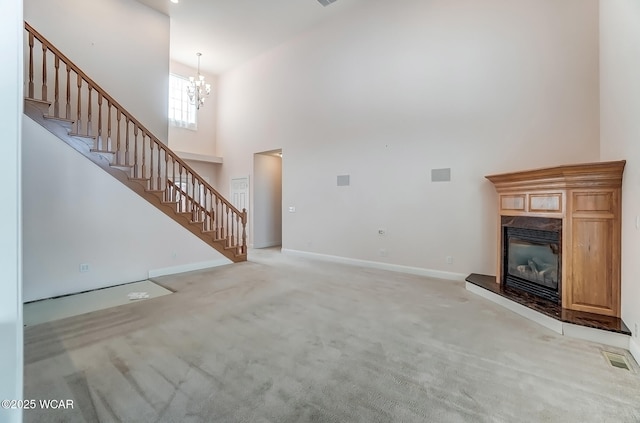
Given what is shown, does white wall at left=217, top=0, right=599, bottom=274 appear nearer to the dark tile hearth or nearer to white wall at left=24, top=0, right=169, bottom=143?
the dark tile hearth

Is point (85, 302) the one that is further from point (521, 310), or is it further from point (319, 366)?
point (521, 310)

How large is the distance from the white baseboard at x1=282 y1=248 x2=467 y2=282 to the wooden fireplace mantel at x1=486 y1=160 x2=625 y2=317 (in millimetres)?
1674

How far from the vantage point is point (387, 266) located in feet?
17.9

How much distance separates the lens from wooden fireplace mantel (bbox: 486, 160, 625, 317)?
2.77 metres

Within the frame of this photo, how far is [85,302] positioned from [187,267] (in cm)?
175

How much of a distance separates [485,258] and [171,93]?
8.99 meters

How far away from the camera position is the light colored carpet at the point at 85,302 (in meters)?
3.21

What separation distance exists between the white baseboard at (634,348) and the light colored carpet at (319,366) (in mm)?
187

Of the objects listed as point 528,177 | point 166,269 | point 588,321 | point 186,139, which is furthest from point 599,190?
point 186,139

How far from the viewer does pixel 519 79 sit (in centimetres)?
408

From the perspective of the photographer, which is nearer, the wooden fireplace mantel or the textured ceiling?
the wooden fireplace mantel

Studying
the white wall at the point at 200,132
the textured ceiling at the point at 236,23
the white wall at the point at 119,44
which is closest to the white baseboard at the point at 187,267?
the white wall at the point at 119,44

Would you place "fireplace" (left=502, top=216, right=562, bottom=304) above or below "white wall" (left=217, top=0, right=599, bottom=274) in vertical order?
below

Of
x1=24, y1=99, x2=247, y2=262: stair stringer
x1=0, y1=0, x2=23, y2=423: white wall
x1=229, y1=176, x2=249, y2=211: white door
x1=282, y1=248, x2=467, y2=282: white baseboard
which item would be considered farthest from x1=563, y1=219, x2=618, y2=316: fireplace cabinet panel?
x1=229, y1=176, x2=249, y2=211: white door
